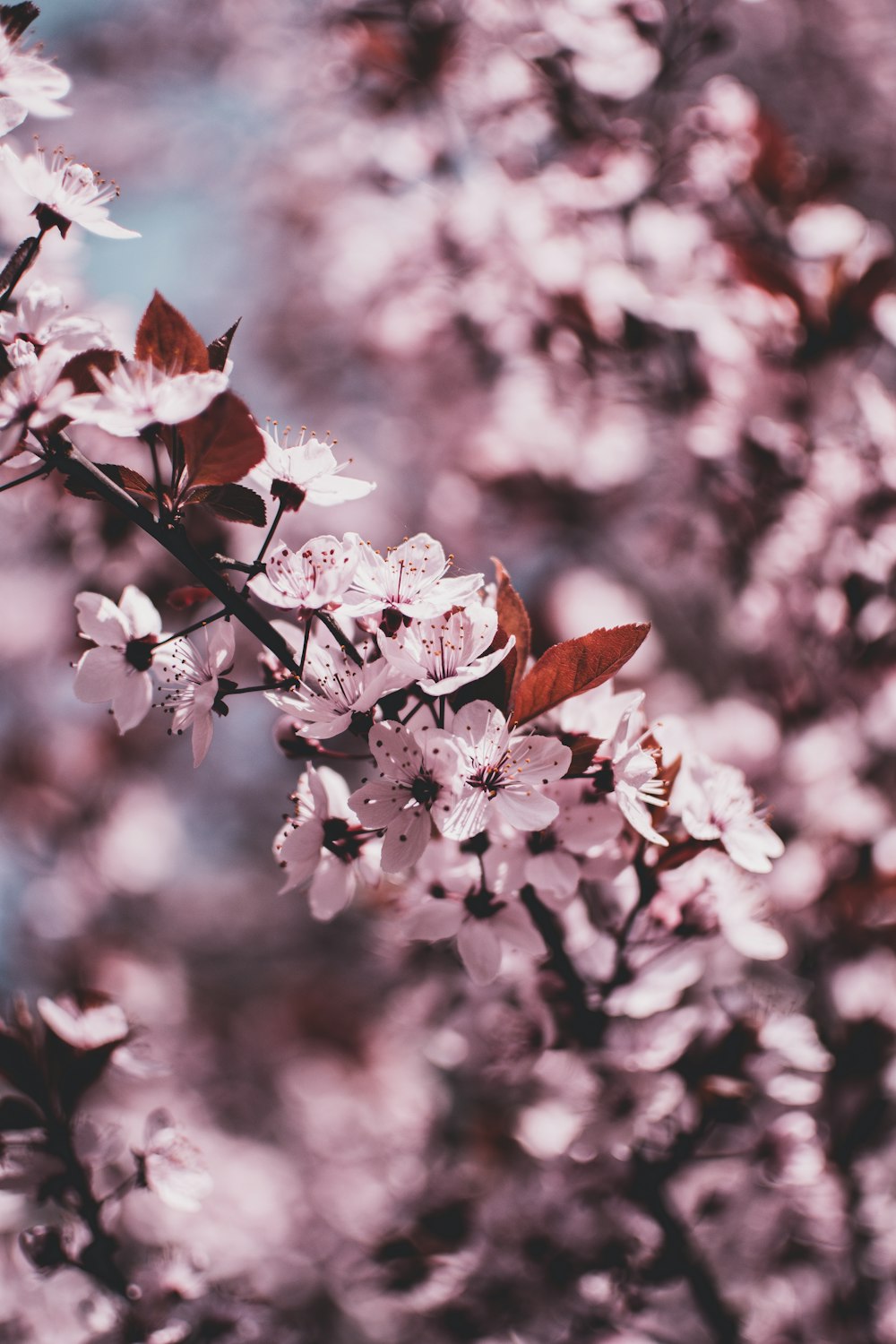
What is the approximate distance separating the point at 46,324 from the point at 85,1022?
32.2 inches

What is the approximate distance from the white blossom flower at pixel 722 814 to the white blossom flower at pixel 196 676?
1.67 ft

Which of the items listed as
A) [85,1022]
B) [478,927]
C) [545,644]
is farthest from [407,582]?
[545,644]

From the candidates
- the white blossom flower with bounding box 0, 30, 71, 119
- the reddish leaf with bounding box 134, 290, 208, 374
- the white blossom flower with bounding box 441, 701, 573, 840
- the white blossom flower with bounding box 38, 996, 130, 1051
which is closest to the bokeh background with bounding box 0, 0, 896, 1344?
the white blossom flower with bounding box 38, 996, 130, 1051

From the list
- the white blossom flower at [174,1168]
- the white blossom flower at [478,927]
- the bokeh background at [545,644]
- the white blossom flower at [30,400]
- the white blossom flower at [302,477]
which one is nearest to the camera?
the white blossom flower at [30,400]

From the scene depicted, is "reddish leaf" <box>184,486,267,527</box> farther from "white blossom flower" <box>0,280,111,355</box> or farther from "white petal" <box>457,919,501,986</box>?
"white petal" <box>457,919,501,986</box>

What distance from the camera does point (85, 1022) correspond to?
1.14 metres

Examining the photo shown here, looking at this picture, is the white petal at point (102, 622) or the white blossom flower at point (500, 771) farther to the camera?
the white petal at point (102, 622)

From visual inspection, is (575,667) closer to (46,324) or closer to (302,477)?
(302,477)

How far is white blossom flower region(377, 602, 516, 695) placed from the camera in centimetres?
82

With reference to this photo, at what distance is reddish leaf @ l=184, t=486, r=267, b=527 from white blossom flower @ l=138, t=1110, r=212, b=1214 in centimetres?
80

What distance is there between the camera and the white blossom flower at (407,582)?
87 cm

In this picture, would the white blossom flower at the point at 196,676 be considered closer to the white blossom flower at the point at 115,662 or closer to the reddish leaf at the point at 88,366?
the white blossom flower at the point at 115,662

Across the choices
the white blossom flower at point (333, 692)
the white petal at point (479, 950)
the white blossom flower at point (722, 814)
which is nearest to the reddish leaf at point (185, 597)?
the white blossom flower at point (333, 692)

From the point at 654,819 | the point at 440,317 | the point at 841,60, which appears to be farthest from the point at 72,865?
the point at 841,60
